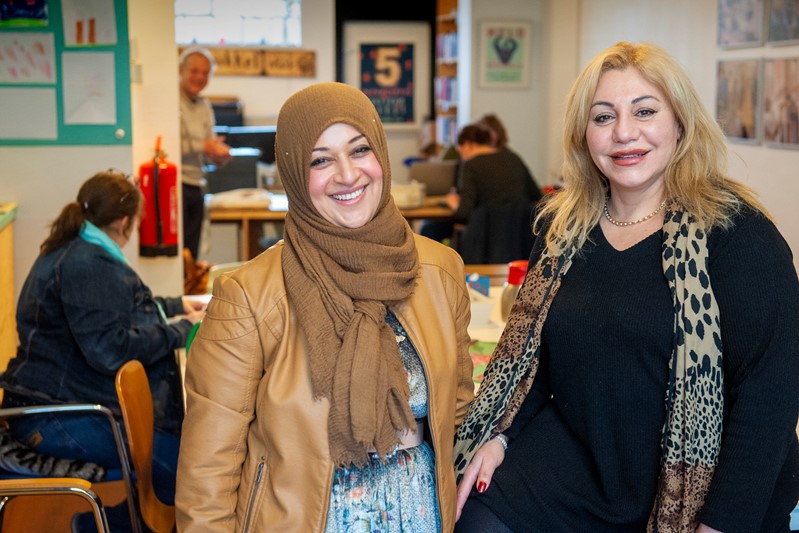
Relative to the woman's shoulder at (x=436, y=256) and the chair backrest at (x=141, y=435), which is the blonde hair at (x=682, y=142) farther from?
the chair backrest at (x=141, y=435)

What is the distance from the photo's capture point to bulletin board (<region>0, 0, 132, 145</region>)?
166 inches

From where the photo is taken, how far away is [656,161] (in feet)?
5.99

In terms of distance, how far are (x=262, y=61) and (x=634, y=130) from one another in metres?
9.68

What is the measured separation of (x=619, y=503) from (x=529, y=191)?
14.1 feet

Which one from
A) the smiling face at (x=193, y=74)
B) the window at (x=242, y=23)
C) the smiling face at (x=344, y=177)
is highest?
the window at (x=242, y=23)

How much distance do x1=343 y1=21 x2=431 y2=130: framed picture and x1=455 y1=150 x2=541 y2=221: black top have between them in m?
5.78

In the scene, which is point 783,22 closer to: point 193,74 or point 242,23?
point 193,74

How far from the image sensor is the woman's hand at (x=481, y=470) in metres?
1.93

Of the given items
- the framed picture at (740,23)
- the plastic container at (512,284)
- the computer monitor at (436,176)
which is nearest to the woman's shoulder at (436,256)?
the plastic container at (512,284)

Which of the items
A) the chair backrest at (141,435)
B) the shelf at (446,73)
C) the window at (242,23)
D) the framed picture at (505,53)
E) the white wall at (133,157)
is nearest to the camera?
the chair backrest at (141,435)

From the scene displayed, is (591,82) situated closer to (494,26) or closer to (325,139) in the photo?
(325,139)

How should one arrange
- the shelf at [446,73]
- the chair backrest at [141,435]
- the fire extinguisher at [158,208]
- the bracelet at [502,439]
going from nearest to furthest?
the bracelet at [502,439] → the chair backrest at [141,435] → the fire extinguisher at [158,208] → the shelf at [446,73]

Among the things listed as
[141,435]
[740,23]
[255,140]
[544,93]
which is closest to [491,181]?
[740,23]

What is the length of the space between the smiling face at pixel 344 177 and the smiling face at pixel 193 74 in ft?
16.2
